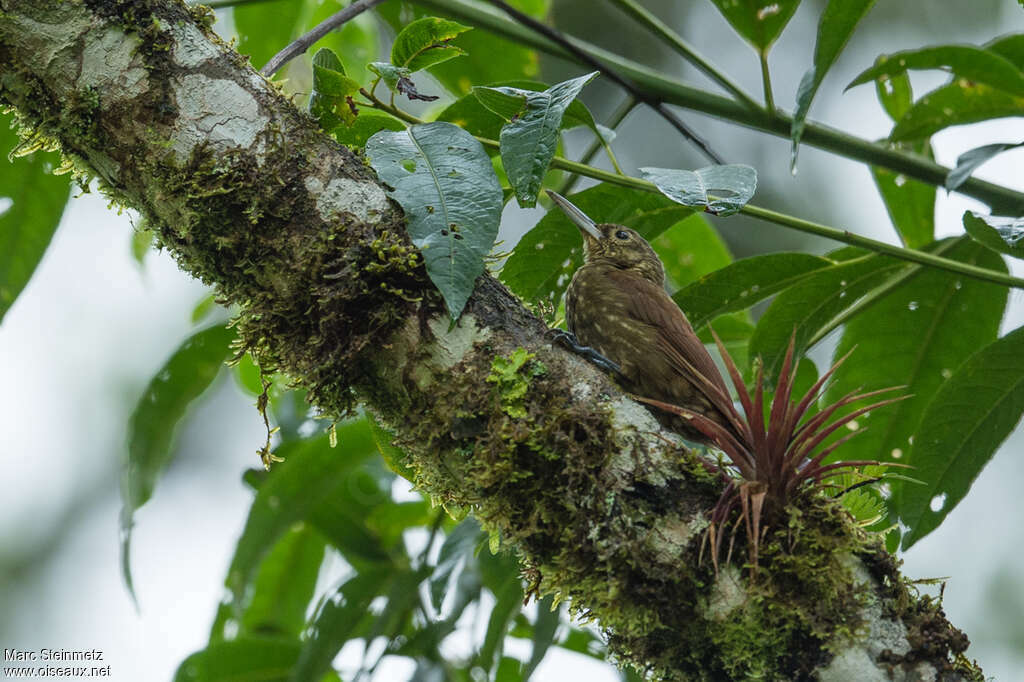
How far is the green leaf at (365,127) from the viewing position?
1906mm

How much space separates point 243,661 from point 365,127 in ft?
4.71

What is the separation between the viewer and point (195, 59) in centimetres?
164

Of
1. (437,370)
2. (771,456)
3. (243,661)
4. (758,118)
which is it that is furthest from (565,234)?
(243,661)

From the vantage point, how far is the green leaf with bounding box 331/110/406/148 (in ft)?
6.25

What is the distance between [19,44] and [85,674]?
191 centimetres

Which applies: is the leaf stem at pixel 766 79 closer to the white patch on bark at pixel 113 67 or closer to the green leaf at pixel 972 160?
the green leaf at pixel 972 160

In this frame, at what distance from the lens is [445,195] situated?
1.55 metres

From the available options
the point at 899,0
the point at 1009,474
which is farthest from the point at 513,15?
the point at 899,0

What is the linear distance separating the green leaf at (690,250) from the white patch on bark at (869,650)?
1.60 metres

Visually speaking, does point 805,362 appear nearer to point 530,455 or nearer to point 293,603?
point 530,455

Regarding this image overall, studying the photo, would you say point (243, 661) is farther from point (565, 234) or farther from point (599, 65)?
point (599, 65)

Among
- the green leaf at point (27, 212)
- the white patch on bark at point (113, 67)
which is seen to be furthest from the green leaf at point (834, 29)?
the green leaf at point (27, 212)

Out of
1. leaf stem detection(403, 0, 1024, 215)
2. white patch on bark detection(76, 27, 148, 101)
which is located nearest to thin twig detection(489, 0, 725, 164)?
leaf stem detection(403, 0, 1024, 215)

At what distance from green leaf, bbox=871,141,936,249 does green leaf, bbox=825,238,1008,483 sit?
0.29 metres
